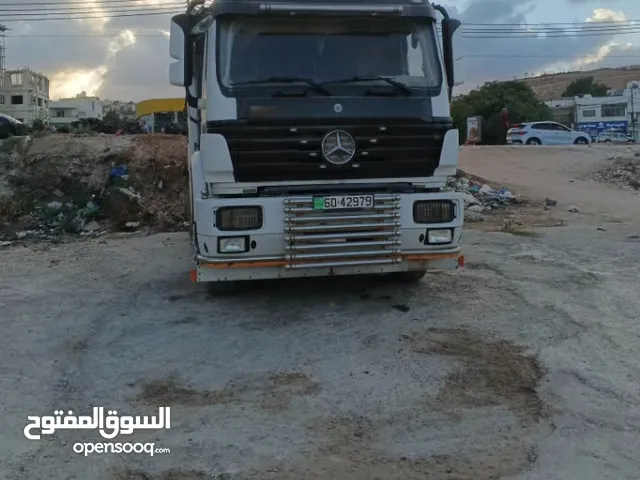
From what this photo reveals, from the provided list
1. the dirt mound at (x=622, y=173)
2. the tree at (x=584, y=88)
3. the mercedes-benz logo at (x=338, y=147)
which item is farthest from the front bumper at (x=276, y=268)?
the tree at (x=584, y=88)

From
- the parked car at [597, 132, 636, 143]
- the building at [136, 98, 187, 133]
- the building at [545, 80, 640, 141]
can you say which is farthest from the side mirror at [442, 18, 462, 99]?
the building at [545, 80, 640, 141]

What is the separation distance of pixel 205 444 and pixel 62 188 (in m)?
11.0

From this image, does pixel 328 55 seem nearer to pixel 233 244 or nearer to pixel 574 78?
pixel 233 244

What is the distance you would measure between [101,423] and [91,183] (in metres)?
10.2

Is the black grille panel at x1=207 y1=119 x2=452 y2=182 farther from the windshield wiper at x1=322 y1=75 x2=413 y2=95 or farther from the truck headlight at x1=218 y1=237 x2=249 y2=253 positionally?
the truck headlight at x1=218 y1=237 x2=249 y2=253

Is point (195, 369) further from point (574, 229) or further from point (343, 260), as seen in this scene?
point (574, 229)

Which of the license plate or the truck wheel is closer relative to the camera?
the license plate

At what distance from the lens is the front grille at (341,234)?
6.07 m

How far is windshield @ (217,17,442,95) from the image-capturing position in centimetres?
603

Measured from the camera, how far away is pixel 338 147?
6082mm

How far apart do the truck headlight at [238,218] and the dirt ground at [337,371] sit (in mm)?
925

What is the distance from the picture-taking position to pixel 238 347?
5.65 metres

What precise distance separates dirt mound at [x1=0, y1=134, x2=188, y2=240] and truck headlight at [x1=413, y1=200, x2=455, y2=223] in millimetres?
6689

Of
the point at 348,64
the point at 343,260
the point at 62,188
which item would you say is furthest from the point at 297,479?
the point at 62,188
